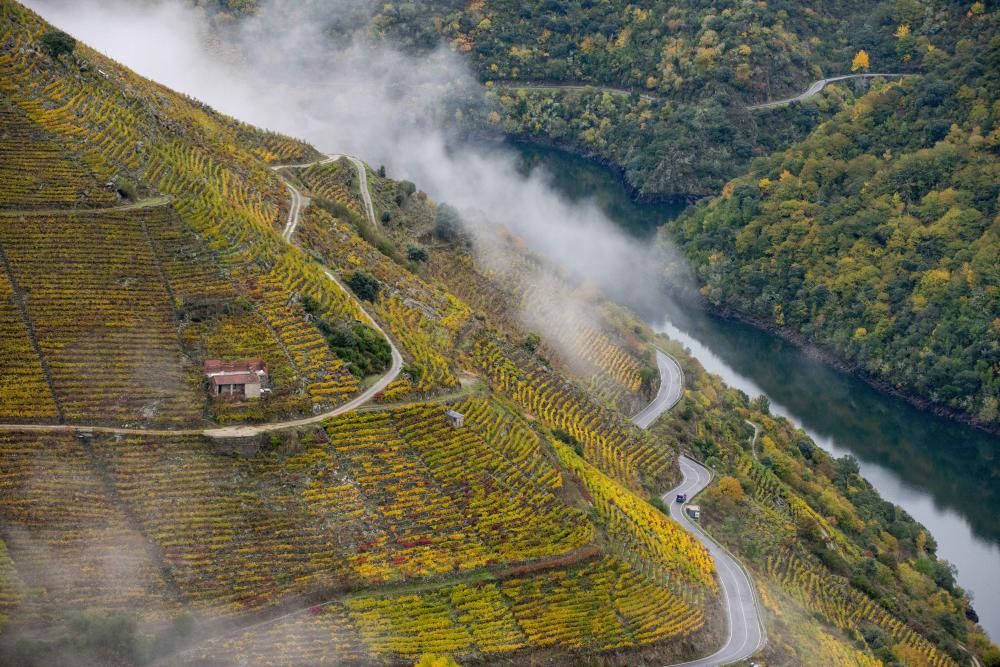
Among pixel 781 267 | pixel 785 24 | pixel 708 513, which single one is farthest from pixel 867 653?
pixel 785 24

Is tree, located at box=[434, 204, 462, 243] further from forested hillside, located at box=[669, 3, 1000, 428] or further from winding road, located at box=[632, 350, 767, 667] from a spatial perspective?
forested hillside, located at box=[669, 3, 1000, 428]

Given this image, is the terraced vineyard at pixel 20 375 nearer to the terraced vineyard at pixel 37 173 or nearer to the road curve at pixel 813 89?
the terraced vineyard at pixel 37 173

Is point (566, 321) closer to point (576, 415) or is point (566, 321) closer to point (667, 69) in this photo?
point (576, 415)

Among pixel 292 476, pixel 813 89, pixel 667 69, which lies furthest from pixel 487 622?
pixel 813 89

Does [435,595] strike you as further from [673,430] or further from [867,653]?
[673,430]

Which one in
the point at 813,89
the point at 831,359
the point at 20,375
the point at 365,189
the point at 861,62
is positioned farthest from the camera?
the point at 861,62

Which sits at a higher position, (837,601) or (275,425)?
(275,425)

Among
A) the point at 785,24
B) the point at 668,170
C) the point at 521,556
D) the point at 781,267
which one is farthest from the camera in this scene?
the point at 785,24
